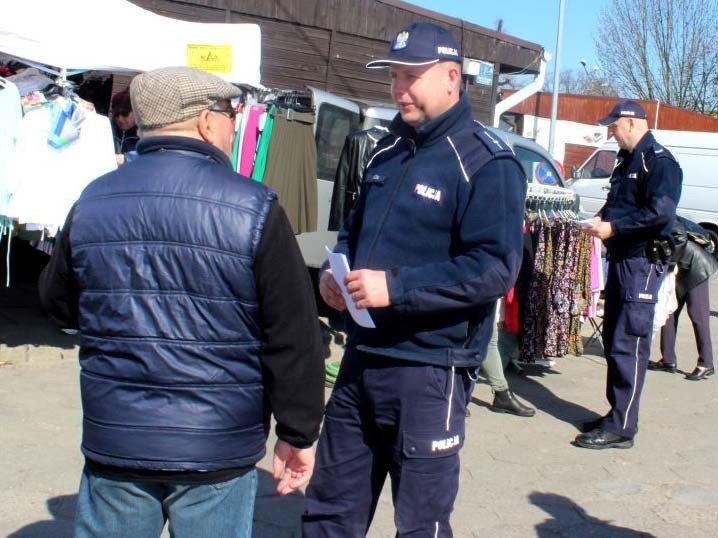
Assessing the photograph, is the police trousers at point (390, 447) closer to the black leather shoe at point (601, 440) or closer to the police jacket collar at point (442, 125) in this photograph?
the police jacket collar at point (442, 125)

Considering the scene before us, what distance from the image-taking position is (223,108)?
2293mm

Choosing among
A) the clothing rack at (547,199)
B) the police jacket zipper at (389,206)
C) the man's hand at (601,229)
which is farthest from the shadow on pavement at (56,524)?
the clothing rack at (547,199)

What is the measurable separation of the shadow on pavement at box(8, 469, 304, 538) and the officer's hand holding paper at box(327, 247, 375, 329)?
1.45 metres

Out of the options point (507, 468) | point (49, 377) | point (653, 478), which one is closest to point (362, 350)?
point (507, 468)

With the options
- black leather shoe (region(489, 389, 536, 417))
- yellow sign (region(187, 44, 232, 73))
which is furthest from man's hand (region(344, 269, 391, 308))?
yellow sign (region(187, 44, 232, 73))

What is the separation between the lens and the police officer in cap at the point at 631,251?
204 inches

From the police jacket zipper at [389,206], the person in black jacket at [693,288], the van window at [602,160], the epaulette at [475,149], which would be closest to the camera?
the epaulette at [475,149]

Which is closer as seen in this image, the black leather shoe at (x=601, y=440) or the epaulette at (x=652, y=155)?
the epaulette at (x=652, y=155)

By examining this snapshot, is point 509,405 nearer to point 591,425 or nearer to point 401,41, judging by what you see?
point 591,425

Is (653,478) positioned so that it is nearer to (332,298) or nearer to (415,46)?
(332,298)

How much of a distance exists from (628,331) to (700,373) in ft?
8.45

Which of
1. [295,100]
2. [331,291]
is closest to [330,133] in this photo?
[295,100]

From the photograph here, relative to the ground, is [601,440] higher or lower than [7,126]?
lower

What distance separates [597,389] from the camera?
7.00m
